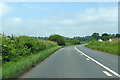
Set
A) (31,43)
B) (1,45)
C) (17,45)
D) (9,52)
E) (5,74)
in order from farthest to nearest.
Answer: (31,43) < (17,45) < (9,52) < (1,45) < (5,74)

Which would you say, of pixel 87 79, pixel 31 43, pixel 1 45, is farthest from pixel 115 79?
pixel 31 43

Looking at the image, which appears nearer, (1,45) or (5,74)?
(5,74)

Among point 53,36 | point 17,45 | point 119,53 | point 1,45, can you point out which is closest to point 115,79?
point 1,45

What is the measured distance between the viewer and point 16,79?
6891 millimetres

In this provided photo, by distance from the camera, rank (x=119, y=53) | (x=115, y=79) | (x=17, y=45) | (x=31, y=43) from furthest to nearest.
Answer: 1. (x=119, y=53)
2. (x=31, y=43)
3. (x=17, y=45)
4. (x=115, y=79)

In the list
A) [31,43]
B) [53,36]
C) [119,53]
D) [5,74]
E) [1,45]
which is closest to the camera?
[5,74]

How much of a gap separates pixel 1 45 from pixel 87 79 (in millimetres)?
4901

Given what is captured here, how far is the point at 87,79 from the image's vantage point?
7.00m

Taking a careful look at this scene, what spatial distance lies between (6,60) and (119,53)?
1483cm

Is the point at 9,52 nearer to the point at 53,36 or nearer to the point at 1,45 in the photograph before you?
the point at 1,45

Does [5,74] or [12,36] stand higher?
[12,36]

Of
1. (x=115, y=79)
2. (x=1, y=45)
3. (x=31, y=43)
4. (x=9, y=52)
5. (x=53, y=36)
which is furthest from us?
(x=53, y=36)

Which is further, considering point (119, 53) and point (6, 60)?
point (119, 53)

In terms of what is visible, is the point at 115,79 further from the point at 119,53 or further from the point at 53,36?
the point at 53,36
